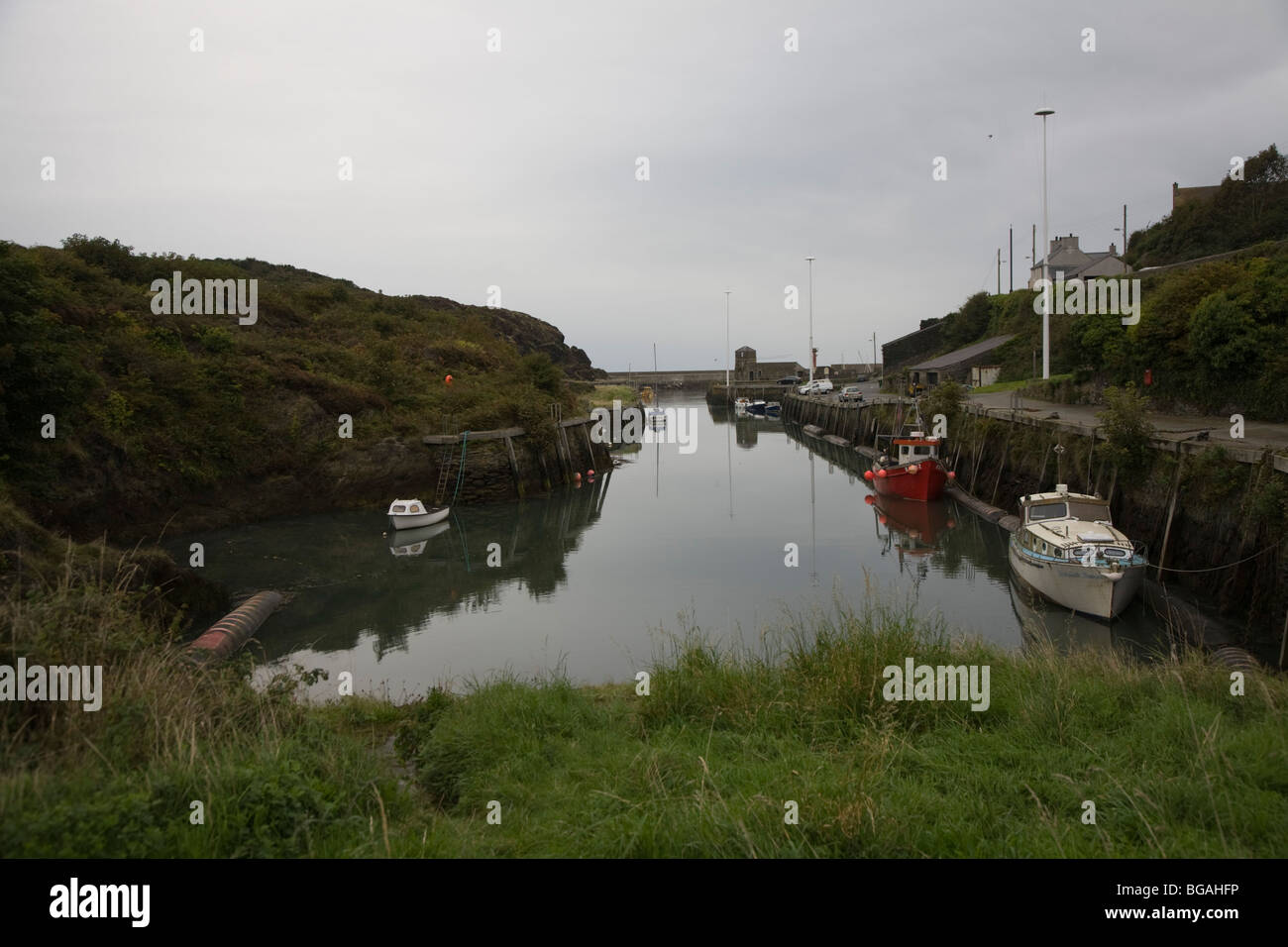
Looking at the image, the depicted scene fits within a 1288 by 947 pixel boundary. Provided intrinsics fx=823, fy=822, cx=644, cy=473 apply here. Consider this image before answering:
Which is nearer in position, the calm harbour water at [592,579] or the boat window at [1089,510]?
the calm harbour water at [592,579]

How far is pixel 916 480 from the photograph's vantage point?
95.0 feet

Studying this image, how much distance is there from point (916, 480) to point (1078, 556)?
46.9ft

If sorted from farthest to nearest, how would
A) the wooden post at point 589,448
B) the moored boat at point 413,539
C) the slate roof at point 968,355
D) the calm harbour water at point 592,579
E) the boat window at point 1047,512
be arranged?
the slate roof at point 968,355, the wooden post at point 589,448, the moored boat at point 413,539, the boat window at point 1047,512, the calm harbour water at point 592,579

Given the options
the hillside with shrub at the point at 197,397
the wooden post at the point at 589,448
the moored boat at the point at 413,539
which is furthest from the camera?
the wooden post at the point at 589,448

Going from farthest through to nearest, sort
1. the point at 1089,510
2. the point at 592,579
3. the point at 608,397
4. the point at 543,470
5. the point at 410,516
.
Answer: the point at 608,397 → the point at 543,470 → the point at 410,516 → the point at 592,579 → the point at 1089,510

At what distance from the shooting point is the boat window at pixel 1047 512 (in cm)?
1683

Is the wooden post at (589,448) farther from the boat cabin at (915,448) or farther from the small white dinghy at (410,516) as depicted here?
the boat cabin at (915,448)

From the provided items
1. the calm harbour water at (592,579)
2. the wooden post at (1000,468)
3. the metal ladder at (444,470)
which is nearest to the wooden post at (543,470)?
the calm harbour water at (592,579)

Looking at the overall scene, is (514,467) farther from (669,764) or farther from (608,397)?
(608,397)

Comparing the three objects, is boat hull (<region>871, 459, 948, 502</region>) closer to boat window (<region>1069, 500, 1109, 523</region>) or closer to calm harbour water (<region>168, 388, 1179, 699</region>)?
calm harbour water (<region>168, 388, 1179, 699</region>)

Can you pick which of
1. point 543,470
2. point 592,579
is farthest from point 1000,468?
point 543,470

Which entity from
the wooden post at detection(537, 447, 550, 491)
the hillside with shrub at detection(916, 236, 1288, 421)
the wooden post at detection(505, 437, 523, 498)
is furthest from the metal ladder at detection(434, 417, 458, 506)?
the hillside with shrub at detection(916, 236, 1288, 421)

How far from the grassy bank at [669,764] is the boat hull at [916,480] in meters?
21.8

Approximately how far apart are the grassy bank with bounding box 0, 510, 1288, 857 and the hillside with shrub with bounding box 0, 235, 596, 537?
1252 centimetres
